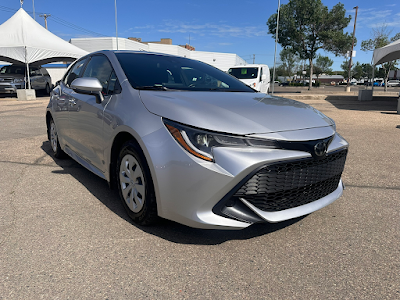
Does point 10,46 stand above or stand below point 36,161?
above

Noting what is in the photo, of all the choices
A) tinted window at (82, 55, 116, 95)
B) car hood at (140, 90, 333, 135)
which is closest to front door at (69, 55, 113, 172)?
tinted window at (82, 55, 116, 95)

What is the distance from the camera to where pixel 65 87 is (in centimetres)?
437

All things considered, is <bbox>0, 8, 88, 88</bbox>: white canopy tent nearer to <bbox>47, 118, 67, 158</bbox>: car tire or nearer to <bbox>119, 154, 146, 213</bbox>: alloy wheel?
<bbox>47, 118, 67, 158</bbox>: car tire

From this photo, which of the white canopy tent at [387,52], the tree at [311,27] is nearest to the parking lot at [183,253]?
the white canopy tent at [387,52]

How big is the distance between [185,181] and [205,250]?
58 centimetres

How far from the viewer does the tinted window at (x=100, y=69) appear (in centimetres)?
327

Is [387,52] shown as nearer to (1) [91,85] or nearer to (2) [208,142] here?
(1) [91,85]

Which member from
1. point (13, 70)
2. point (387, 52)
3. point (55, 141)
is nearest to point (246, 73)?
point (387, 52)

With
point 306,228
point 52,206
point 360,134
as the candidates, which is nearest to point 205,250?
point 306,228

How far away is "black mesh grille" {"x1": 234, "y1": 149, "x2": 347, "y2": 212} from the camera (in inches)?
86.0

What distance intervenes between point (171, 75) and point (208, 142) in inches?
54.4

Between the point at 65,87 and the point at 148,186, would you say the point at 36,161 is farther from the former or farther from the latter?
the point at 148,186

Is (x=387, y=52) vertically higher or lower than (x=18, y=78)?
higher

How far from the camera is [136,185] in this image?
2.66m
